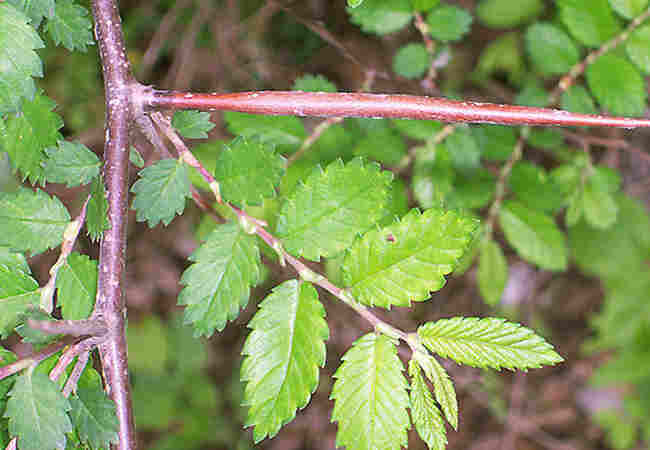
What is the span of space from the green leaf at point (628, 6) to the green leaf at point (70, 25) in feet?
4.49

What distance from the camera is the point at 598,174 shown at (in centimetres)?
202

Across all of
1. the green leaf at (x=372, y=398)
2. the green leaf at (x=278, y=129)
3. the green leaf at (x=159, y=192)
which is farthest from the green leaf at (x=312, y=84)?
the green leaf at (x=372, y=398)

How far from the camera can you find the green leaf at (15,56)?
3.45ft

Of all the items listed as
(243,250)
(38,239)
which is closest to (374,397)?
(243,250)

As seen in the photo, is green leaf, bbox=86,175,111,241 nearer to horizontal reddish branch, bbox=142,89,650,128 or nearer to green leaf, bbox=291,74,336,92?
horizontal reddish branch, bbox=142,89,650,128

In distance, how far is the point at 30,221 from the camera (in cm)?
115

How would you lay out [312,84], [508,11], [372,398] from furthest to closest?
1. [508,11]
2. [312,84]
3. [372,398]

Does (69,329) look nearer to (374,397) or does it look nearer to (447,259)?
(374,397)

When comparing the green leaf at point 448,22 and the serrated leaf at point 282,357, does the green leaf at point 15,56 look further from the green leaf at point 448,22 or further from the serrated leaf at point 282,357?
the green leaf at point 448,22

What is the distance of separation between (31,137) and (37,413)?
553mm

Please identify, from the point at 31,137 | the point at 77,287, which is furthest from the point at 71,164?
the point at 77,287

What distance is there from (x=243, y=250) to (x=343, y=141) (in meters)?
0.79

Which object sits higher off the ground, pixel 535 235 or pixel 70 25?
pixel 70 25

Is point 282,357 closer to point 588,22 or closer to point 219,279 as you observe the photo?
point 219,279
